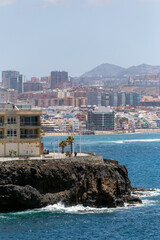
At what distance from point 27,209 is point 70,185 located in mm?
3574

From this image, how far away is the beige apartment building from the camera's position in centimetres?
5550

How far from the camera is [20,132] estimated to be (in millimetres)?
56281

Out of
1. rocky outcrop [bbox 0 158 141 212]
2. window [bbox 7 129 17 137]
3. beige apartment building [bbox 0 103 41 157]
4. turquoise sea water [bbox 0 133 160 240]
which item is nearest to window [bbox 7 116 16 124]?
A: beige apartment building [bbox 0 103 41 157]

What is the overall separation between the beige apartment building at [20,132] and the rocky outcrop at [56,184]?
4467mm

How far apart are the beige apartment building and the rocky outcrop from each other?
4467 millimetres

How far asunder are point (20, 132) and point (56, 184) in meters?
8.26

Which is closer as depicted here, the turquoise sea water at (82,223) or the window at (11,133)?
the turquoise sea water at (82,223)

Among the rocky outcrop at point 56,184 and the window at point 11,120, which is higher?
the window at point 11,120

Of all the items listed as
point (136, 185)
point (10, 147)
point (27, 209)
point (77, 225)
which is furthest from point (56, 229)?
point (136, 185)

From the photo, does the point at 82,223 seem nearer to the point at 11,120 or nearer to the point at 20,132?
the point at 20,132

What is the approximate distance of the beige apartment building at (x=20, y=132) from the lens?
55.5 metres

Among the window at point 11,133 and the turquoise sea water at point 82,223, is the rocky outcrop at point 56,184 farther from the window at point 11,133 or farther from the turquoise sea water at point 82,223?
the window at point 11,133

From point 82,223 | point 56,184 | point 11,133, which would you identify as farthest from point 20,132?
point 82,223

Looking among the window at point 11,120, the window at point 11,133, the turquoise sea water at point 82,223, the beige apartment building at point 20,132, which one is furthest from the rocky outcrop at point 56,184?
the window at point 11,120
